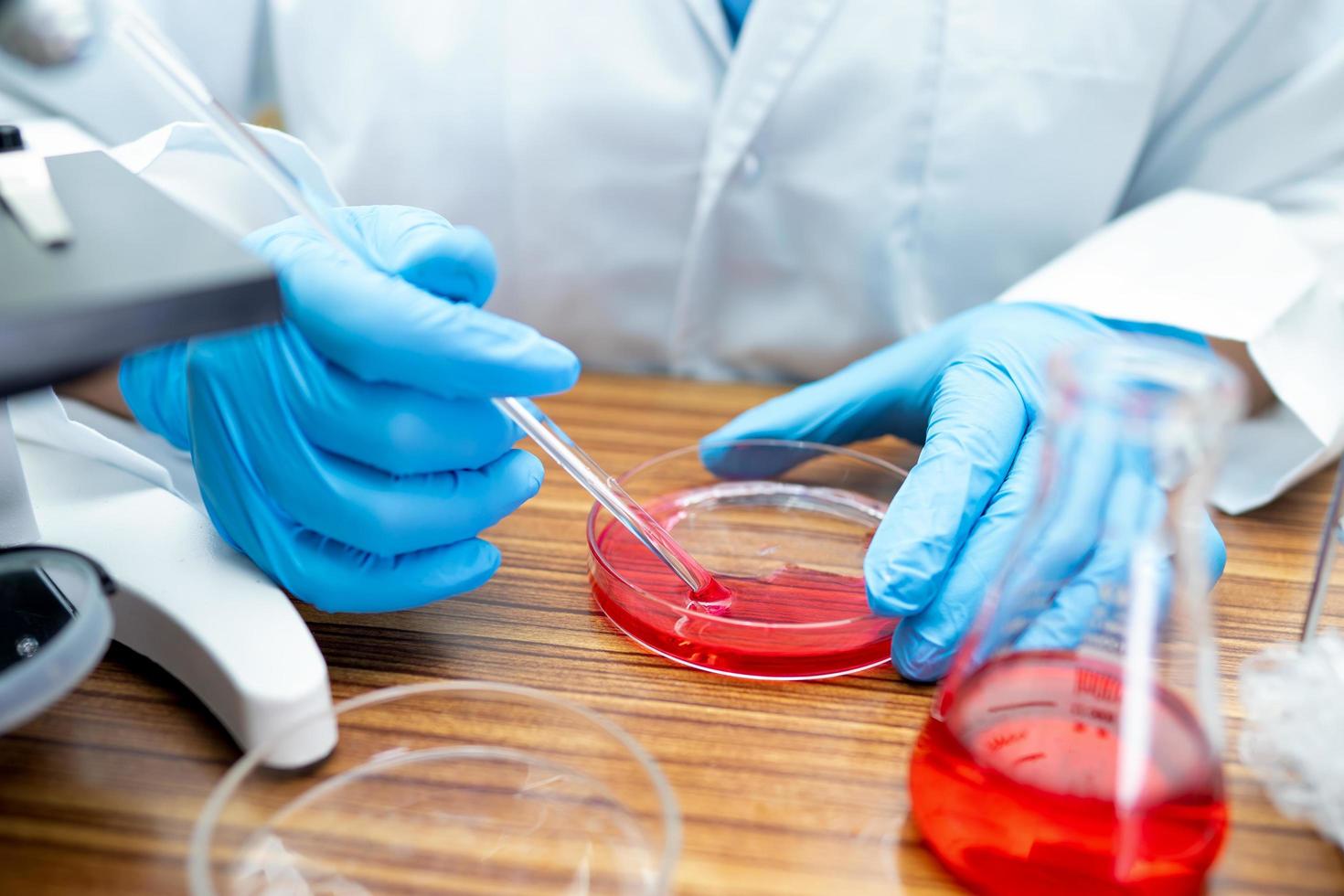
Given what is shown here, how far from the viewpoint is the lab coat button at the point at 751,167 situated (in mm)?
1192

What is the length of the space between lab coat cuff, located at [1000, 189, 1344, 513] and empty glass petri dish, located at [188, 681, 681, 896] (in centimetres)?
67

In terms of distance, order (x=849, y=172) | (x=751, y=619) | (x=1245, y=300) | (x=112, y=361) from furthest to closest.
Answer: (x=849, y=172), (x=1245, y=300), (x=751, y=619), (x=112, y=361)

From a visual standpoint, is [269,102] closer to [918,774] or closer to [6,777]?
[6,777]

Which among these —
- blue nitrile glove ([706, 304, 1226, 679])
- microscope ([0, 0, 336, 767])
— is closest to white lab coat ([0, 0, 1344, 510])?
blue nitrile glove ([706, 304, 1226, 679])

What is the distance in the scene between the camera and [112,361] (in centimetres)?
48

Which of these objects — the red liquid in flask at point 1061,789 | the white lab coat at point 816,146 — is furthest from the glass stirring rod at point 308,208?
the white lab coat at point 816,146

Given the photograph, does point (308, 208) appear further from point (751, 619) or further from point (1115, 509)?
point (1115, 509)

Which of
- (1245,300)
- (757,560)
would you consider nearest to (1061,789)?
(757,560)

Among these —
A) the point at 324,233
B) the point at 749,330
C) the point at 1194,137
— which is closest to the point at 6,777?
the point at 324,233

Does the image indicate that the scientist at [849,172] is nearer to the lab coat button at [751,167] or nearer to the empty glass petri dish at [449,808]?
the lab coat button at [751,167]

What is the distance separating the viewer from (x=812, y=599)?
75 cm

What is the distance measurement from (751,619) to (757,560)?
93mm

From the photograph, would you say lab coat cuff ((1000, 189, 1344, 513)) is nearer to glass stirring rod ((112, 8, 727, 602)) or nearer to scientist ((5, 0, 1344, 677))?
scientist ((5, 0, 1344, 677))

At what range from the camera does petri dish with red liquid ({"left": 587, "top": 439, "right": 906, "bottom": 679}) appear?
69cm
